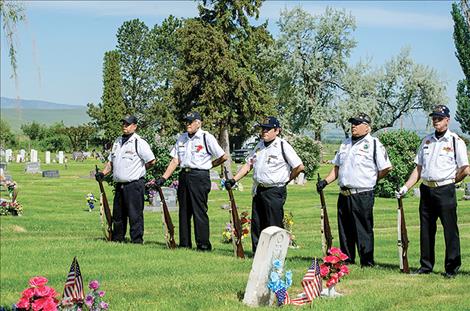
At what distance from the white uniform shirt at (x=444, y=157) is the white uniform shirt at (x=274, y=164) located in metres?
2.07

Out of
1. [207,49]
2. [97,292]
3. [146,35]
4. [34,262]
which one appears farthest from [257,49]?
[97,292]

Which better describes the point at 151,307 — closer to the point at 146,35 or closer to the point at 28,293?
the point at 28,293

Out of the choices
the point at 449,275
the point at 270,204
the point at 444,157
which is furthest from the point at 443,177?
the point at 270,204

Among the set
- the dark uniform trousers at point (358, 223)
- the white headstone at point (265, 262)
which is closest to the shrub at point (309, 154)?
the dark uniform trousers at point (358, 223)

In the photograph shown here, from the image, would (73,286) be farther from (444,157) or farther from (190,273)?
(444,157)

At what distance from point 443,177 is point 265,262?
10.7 ft

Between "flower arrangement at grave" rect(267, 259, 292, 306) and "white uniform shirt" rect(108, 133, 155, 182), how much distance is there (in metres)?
5.92

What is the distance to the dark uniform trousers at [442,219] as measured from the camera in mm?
11141

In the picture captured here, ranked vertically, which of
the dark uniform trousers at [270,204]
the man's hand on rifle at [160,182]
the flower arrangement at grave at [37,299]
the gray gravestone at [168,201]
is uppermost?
the man's hand on rifle at [160,182]

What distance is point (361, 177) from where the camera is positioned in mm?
11891

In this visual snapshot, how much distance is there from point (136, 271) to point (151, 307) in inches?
110

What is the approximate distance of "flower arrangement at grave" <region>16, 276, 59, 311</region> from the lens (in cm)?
741

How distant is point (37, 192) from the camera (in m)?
40.0

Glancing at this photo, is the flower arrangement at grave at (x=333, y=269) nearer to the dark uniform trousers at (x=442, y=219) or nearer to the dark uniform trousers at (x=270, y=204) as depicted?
the dark uniform trousers at (x=442, y=219)
